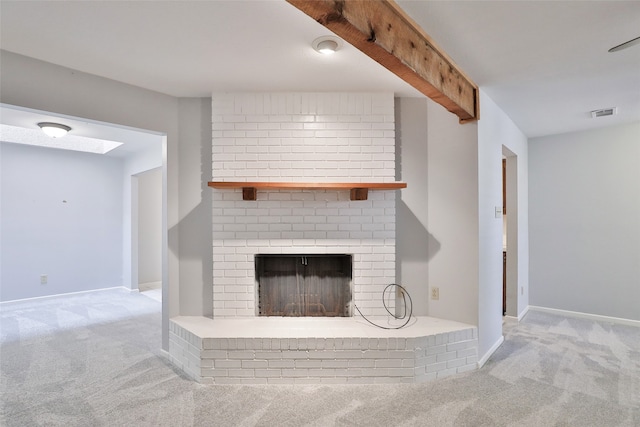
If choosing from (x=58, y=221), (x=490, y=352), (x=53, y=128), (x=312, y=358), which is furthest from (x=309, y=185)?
(x=58, y=221)

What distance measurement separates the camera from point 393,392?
222 centimetres

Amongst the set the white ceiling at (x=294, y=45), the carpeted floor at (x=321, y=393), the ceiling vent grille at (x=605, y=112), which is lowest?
the carpeted floor at (x=321, y=393)

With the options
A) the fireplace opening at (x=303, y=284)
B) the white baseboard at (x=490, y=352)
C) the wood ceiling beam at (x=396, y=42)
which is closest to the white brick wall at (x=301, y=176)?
the fireplace opening at (x=303, y=284)

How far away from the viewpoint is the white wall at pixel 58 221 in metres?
4.54

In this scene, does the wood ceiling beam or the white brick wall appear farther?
the white brick wall

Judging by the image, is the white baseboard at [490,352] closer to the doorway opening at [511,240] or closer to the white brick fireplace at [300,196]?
the white brick fireplace at [300,196]

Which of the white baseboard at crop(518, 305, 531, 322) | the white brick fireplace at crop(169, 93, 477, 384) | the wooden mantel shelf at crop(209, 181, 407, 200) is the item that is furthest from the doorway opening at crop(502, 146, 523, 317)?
the wooden mantel shelf at crop(209, 181, 407, 200)

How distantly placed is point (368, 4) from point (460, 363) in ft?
8.53

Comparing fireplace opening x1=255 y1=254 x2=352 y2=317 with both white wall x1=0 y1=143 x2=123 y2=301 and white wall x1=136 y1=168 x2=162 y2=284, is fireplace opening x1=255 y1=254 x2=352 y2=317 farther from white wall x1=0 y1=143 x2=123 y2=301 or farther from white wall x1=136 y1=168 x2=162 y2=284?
white wall x1=0 y1=143 x2=123 y2=301

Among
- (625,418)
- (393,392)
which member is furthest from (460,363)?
(625,418)

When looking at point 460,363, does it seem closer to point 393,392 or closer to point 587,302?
point 393,392

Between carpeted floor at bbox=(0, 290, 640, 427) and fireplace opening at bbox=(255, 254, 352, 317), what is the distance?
2.31 feet

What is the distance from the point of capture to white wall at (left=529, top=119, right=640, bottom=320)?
3.53 metres

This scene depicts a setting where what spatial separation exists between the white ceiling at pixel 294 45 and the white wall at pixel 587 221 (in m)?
1.09
